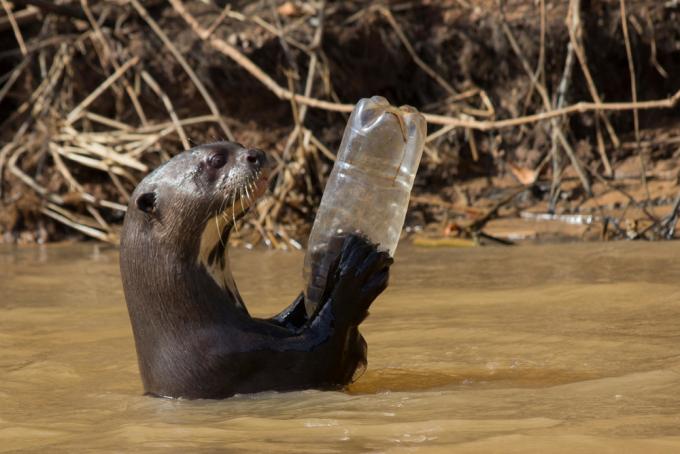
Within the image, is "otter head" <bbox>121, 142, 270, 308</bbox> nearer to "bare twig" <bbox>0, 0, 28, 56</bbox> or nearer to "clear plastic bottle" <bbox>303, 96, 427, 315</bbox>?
"clear plastic bottle" <bbox>303, 96, 427, 315</bbox>

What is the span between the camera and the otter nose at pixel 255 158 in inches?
104

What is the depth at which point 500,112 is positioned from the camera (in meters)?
6.86

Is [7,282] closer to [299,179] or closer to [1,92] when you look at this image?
[299,179]

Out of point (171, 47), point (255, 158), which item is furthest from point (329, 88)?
point (255, 158)

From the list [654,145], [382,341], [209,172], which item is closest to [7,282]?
[382,341]

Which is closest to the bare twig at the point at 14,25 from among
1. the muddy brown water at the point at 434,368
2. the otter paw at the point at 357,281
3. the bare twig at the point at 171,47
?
the bare twig at the point at 171,47

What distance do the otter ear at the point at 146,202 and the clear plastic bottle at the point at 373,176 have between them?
382mm

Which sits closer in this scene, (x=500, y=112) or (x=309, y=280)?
(x=309, y=280)

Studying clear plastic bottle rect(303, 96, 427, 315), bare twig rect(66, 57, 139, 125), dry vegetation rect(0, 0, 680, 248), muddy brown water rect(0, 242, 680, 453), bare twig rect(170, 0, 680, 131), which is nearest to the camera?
muddy brown water rect(0, 242, 680, 453)

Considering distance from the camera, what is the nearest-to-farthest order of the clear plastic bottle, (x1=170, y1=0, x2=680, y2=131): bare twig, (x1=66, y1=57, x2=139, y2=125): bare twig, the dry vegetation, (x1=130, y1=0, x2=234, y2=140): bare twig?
the clear plastic bottle
(x1=170, y1=0, x2=680, y2=131): bare twig
(x1=130, y1=0, x2=234, y2=140): bare twig
the dry vegetation
(x1=66, y1=57, x2=139, y2=125): bare twig

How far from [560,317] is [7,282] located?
2461mm

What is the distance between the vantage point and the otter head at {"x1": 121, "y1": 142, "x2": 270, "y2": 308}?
258cm

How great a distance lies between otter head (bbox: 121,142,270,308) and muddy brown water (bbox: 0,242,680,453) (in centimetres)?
31

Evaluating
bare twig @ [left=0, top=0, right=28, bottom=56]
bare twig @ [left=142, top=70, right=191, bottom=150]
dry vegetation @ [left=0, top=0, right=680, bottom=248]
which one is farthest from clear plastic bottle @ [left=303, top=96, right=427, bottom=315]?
bare twig @ [left=0, top=0, right=28, bottom=56]
